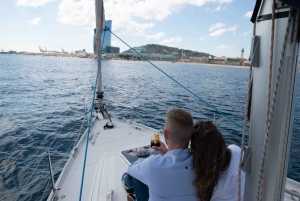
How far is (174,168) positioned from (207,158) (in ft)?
0.75

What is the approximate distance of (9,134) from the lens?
8523mm

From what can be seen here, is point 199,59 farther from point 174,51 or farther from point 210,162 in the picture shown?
point 210,162

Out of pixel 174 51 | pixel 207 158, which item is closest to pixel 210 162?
pixel 207 158

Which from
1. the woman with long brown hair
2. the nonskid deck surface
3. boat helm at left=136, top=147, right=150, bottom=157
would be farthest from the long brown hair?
boat helm at left=136, top=147, right=150, bottom=157

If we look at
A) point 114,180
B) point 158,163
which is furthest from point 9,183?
point 158,163

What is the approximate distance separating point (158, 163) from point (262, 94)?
791 mm

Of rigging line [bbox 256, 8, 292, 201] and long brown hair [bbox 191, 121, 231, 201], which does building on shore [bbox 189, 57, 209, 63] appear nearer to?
long brown hair [bbox 191, 121, 231, 201]

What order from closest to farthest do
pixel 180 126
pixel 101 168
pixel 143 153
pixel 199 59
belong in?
pixel 180 126 → pixel 143 153 → pixel 101 168 → pixel 199 59

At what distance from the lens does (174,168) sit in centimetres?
131

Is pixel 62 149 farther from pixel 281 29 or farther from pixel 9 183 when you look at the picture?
pixel 281 29

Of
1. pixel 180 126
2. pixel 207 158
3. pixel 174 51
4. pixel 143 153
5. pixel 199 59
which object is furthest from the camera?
pixel 174 51

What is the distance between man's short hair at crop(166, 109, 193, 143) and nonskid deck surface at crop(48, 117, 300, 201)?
1567mm

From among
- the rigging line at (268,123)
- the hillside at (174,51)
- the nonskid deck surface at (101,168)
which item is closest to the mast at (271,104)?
the rigging line at (268,123)

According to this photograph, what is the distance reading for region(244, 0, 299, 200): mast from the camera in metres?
1.00
